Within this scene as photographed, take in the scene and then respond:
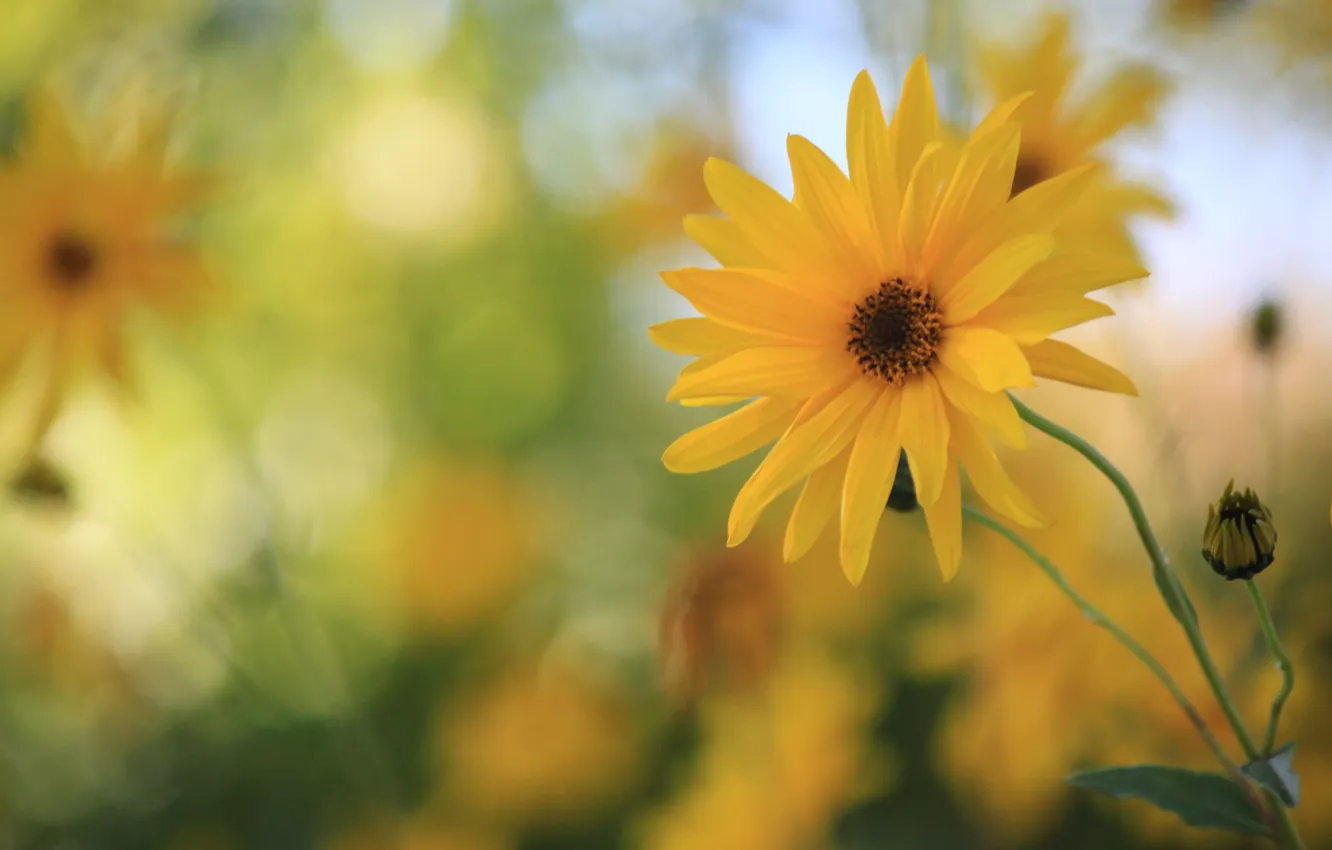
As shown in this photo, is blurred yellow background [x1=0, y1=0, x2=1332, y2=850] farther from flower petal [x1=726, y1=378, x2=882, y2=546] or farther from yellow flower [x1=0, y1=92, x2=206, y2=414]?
flower petal [x1=726, y1=378, x2=882, y2=546]

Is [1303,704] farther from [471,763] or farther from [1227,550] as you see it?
[471,763]

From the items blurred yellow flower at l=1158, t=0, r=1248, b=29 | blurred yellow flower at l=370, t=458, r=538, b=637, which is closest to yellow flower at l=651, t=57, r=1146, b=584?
blurred yellow flower at l=1158, t=0, r=1248, b=29

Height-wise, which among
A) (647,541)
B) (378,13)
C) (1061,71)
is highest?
(378,13)

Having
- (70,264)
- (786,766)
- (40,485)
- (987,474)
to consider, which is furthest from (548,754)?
(987,474)

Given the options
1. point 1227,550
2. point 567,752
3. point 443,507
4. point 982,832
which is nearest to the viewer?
point 1227,550

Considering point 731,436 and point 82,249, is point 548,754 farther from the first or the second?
point 731,436

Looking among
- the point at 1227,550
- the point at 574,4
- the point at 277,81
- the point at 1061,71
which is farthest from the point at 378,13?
the point at 1227,550

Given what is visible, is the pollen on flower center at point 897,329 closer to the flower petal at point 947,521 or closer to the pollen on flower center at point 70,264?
the flower petal at point 947,521
